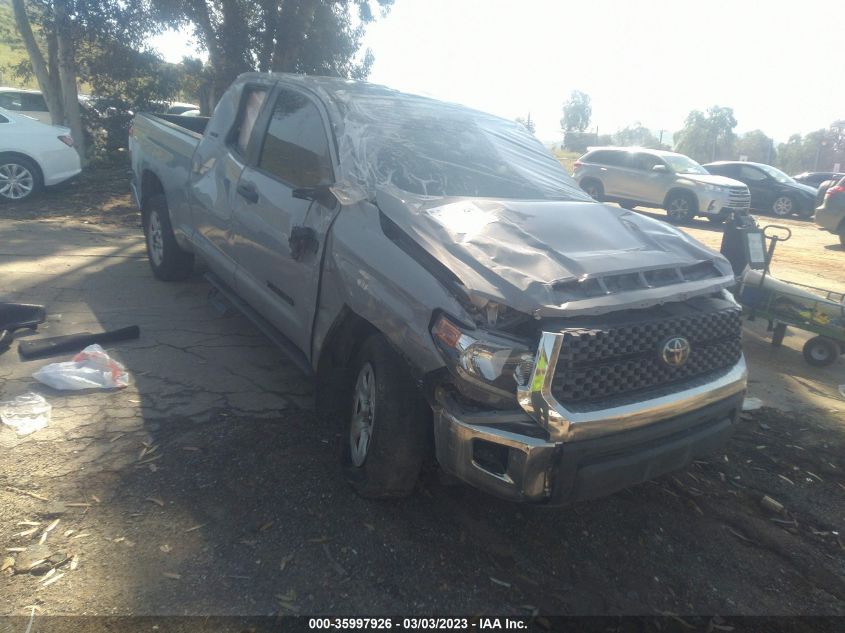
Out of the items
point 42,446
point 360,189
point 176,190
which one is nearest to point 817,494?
point 360,189

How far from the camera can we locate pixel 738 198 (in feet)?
52.5

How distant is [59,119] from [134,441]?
12.9 meters

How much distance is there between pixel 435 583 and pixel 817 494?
2.36m

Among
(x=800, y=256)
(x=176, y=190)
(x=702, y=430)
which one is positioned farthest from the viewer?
(x=800, y=256)

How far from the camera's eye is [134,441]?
355cm

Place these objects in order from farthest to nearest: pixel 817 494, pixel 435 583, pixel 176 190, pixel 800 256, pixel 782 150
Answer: pixel 782 150 → pixel 800 256 → pixel 176 190 → pixel 817 494 → pixel 435 583

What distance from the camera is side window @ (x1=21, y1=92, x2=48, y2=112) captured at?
602 inches

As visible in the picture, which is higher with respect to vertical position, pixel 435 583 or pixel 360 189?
pixel 360 189

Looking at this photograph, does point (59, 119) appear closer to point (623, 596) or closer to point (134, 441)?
point (134, 441)

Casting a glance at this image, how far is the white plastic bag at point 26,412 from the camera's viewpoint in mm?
3604

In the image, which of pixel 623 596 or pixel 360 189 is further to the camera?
pixel 360 189

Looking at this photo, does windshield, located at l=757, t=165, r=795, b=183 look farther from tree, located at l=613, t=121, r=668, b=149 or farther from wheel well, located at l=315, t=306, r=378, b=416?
tree, located at l=613, t=121, r=668, b=149

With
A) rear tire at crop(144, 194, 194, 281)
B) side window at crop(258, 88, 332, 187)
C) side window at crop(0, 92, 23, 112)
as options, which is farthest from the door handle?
side window at crop(0, 92, 23, 112)

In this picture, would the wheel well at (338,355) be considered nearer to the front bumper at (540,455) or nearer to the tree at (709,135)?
the front bumper at (540,455)
